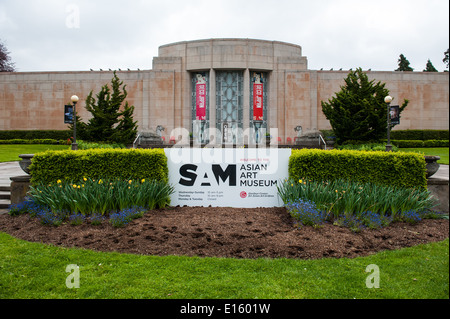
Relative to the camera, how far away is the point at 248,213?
631 cm

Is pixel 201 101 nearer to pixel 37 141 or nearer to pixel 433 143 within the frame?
pixel 37 141

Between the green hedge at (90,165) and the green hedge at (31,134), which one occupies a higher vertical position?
the green hedge at (31,134)

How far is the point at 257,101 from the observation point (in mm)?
29438

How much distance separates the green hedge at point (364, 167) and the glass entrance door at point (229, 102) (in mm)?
22825

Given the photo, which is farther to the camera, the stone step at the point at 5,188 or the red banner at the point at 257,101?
the red banner at the point at 257,101

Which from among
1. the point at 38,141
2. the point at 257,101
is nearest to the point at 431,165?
the point at 257,101

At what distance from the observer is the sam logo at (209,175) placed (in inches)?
284

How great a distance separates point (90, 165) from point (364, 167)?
19.7 ft

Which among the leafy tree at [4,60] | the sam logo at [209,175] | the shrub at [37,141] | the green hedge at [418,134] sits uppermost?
the leafy tree at [4,60]

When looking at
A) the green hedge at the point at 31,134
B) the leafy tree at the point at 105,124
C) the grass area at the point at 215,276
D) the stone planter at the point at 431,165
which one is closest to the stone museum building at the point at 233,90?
the green hedge at the point at 31,134

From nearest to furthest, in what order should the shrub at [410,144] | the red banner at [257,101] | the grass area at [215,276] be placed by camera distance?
1. the grass area at [215,276]
2. the shrub at [410,144]
3. the red banner at [257,101]

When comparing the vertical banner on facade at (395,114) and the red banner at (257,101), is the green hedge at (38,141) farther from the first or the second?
the vertical banner on facade at (395,114)
